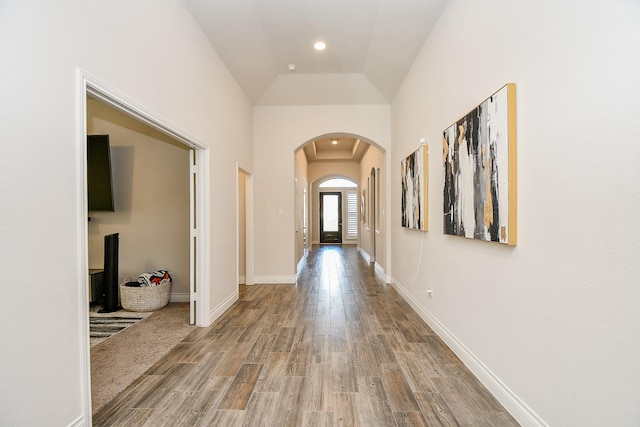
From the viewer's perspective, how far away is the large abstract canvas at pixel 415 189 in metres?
3.50

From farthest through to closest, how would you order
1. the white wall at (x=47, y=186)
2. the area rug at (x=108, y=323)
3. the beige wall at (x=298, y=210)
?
the beige wall at (x=298, y=210)
the area rug at (x=108, y=323)
the white wall at (x=47, y=186)

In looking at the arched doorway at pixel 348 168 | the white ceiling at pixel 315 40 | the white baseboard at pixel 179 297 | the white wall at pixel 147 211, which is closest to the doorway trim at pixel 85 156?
the white ceiling at pixel 315 40

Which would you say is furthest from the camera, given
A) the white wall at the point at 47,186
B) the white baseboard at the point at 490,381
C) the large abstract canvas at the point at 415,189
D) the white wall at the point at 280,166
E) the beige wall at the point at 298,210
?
the beige wall at the point at 298,210

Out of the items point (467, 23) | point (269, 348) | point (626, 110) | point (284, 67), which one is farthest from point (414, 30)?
point (269, 348)

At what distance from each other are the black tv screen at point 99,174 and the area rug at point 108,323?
54.4 inches

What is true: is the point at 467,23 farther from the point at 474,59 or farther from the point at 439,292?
the point at 439,292

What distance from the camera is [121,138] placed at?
173 inches

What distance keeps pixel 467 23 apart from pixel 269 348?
124 inches

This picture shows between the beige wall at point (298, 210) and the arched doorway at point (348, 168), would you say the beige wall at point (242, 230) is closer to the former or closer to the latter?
the beige wall at point (298, 210)

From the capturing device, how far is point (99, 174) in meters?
4.18

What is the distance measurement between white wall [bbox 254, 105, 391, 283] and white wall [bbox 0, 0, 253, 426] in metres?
3.32

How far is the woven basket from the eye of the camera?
13.0ft

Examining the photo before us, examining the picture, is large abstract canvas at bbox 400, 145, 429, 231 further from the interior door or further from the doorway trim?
the interior door

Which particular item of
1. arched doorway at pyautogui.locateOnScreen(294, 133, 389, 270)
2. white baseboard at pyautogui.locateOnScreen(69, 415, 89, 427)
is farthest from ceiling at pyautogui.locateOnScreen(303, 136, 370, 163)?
white baseboard at pyautogui.locateOnScreen(69, 415, 89, 427)
